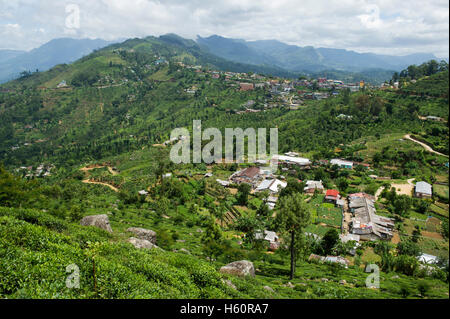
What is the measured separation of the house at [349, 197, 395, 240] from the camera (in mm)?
27031

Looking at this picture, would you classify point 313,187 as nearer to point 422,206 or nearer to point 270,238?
point 422,206

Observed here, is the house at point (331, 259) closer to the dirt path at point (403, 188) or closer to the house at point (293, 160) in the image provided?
the dirt path at point (403, 188)

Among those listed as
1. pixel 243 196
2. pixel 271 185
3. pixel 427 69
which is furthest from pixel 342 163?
pixel 427 69

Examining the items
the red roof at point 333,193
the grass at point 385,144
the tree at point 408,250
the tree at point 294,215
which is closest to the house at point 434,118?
the grass at point 385,144

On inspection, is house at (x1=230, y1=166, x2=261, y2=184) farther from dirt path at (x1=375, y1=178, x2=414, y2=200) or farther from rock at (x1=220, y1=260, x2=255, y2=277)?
rock at (x1=220, y1=260, x2=255, y2=277)

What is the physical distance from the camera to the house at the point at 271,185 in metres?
41.9

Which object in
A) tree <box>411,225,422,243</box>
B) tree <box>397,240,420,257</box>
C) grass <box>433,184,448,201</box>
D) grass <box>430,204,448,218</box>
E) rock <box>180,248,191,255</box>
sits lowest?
tree <box>411,225,422,243</box>

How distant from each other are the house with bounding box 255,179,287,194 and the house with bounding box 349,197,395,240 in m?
12.0

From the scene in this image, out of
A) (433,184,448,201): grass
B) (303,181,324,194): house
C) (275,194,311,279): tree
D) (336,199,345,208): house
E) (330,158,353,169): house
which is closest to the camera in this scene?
(275,194,311,279): tree

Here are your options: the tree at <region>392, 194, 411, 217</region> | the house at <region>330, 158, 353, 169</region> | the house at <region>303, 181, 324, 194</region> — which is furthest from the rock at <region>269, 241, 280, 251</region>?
the house at <region>330, 158, 353, 169</region>

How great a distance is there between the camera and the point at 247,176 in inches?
1812
